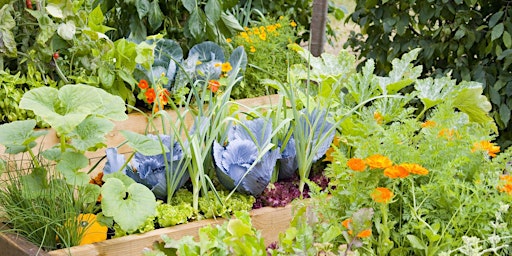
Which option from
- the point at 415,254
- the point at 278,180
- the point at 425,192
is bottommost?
the point at 278,180

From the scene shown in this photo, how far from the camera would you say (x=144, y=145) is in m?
2.35

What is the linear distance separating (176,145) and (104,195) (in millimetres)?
412

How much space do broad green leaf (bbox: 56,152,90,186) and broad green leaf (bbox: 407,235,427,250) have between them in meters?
1.02

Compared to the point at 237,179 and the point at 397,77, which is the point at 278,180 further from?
the point at 397,77

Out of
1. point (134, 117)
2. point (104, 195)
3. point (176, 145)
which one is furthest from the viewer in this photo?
point (134, 117)

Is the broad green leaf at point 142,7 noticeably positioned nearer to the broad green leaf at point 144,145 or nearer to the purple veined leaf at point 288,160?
the purple veined leaf at point 288,160

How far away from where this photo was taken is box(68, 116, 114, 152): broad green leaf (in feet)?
7.45

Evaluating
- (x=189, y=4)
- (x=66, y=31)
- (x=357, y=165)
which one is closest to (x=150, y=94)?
(x=66, y=31)

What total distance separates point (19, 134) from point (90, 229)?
14.8 inches

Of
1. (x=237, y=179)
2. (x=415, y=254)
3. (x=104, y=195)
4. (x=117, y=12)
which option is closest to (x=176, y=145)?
(x=237, y=179)

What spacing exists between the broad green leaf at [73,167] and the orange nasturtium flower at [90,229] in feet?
0.39

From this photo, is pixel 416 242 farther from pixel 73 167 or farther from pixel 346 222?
pixel 73 167

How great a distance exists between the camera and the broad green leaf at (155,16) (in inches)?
141

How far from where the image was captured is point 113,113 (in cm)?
237
